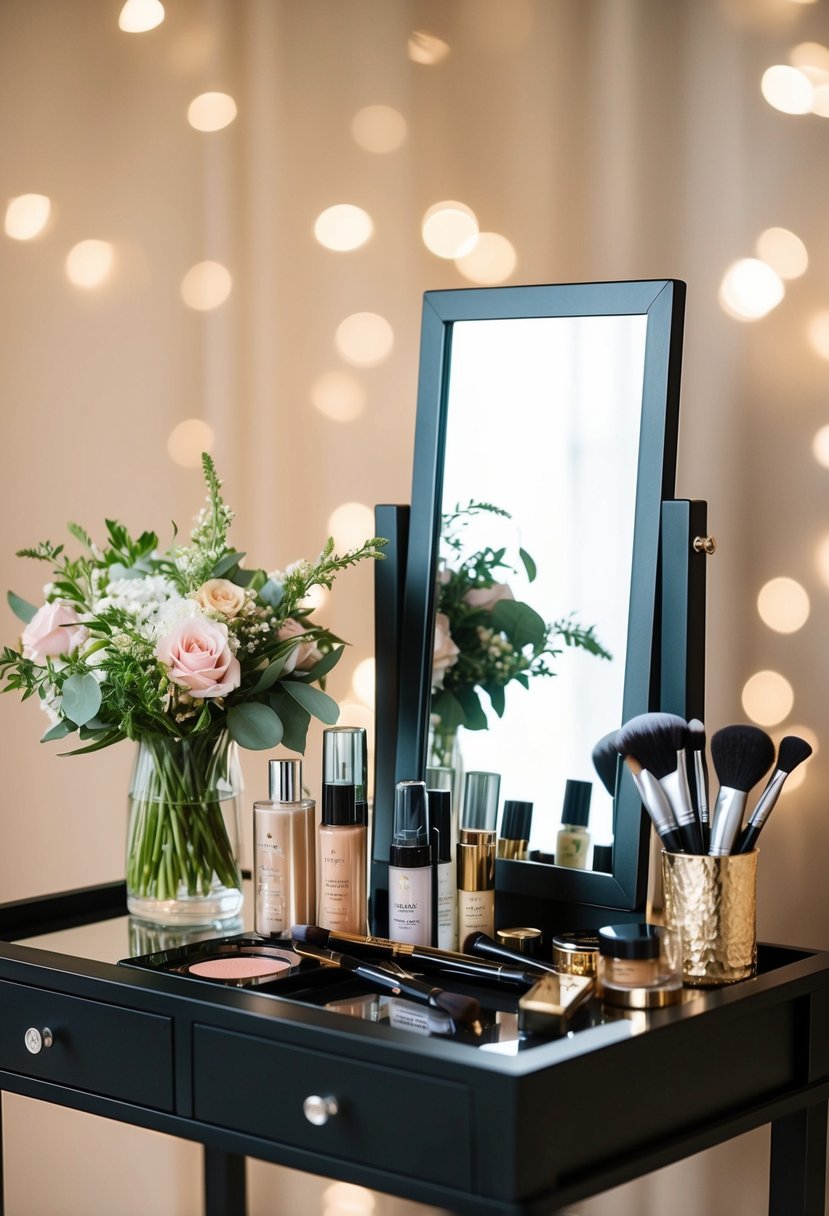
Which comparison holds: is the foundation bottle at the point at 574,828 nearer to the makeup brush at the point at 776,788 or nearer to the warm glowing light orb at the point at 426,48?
the makeup brush at the point at 776,788

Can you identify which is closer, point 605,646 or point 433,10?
point 605,646

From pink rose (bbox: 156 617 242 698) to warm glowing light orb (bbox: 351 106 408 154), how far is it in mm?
671

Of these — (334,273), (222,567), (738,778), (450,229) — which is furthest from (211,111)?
(738,778)

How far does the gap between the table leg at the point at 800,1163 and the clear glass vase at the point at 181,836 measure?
57 centimetres

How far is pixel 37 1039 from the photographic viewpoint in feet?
3.96

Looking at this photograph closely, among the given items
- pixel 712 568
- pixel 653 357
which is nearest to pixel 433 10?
pixel 653 357

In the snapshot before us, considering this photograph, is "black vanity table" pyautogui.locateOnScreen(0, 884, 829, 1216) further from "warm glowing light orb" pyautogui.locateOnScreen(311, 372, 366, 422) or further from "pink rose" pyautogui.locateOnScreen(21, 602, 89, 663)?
"warm glowing light orb" pyautogui.locateOnScreen(311, 372, 366, 422)

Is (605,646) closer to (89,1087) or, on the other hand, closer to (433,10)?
(89,1087)

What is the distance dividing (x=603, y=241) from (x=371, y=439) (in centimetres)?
37

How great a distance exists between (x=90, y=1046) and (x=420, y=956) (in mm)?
286

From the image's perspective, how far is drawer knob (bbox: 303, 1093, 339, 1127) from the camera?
3.32 feet

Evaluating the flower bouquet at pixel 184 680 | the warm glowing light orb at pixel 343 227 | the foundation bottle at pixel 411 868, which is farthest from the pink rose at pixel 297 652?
the warm glowing light orb at pixel 343 227

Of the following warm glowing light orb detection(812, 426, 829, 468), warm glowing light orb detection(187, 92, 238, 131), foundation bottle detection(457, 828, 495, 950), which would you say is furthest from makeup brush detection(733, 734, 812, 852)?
warm glowing light orb detection(187, 92, 238, 131)

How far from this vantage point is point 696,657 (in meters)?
1.24
